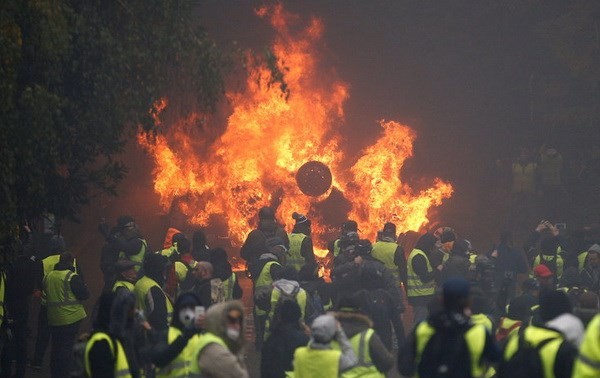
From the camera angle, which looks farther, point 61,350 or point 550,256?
point 550,256

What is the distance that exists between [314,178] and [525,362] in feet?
61.5

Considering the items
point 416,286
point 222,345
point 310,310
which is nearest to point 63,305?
point 310,310

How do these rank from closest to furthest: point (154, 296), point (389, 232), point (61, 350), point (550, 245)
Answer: point (154, 296) → point (61, 350) → point (389, 232) → point (550, 245)

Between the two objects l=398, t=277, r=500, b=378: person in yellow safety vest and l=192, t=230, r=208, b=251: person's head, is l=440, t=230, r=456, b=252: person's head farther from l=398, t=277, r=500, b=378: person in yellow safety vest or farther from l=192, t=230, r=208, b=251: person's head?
l=398, t=277, r=500, b=378: person in yellow safety vest

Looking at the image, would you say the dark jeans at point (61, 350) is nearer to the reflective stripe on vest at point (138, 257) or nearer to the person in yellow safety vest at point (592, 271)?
the reflective stripe on vest at point (138, 257)

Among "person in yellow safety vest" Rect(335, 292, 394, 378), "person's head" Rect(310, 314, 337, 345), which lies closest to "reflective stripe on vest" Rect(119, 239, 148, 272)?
"person in yellow safety vest" Rect(335, 292, 394, 378)

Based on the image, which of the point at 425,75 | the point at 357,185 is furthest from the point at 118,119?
the point at 425,75

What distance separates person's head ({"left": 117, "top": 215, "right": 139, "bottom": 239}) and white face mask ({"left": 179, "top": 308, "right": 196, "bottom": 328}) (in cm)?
806

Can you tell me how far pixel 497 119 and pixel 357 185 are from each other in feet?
19.9

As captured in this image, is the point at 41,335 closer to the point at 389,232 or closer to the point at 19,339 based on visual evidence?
the point at 19,339

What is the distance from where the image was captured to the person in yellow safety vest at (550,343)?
7406 millimetres

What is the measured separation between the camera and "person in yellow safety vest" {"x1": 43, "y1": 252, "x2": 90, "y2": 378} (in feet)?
45.2

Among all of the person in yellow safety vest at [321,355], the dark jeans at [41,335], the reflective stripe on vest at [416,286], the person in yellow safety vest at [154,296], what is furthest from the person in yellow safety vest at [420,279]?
the person in yellow safety vest at [321,355]

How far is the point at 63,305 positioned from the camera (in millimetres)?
13875
